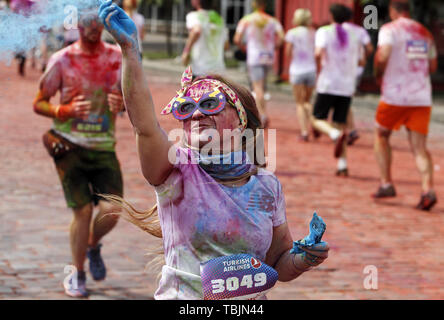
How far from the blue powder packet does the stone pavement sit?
1984 millimetres

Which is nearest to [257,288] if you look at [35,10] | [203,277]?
[203,277]

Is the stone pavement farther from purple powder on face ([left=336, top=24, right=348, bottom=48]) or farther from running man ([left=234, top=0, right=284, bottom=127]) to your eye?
purple powder on face ([left=336, top=24, right=348, bottom=48])

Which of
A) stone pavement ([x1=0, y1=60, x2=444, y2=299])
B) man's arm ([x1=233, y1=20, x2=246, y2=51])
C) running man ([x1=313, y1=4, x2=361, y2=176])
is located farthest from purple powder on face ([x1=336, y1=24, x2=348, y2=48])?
man's arm ([x1=233, y1=20, x2=246, y2=51])

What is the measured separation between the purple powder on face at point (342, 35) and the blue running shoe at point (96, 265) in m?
5.75

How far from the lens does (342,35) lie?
1069cm

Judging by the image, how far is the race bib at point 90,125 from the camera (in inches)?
224

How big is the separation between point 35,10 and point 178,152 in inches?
53.1

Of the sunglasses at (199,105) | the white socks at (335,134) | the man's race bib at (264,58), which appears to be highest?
the sunglasses at (199,105)

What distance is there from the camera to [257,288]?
9.61 ft

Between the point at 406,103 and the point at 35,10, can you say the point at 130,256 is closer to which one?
the point at 35,10

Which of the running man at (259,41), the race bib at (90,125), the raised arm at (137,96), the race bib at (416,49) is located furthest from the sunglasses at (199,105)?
the running man at (259,41)

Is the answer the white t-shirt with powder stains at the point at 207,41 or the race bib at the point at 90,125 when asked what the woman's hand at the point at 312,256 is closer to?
the race bib at the point at 90,125

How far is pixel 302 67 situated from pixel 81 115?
7387mm

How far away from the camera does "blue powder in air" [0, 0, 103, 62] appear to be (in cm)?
361
